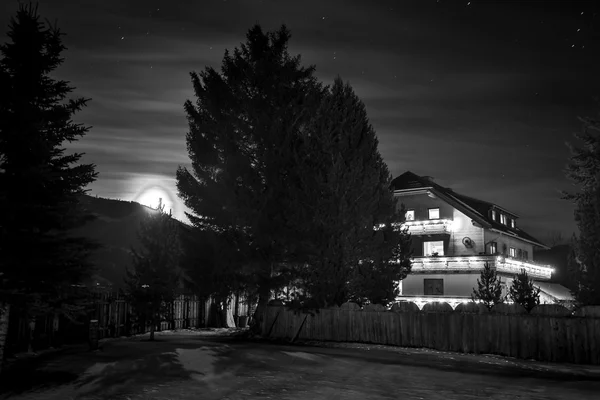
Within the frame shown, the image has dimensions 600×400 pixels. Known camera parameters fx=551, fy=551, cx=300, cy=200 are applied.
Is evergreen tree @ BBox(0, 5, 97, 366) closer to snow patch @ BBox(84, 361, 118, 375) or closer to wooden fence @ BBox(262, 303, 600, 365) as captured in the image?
snow patch @ BBox(84, 361, 118, 375)

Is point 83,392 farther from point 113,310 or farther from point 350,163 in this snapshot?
point 350,163

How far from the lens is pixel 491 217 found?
4778 cm

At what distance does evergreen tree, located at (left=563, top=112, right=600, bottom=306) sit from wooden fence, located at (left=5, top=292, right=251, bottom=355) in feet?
67.5

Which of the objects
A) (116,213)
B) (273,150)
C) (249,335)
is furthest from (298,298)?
(116,213)

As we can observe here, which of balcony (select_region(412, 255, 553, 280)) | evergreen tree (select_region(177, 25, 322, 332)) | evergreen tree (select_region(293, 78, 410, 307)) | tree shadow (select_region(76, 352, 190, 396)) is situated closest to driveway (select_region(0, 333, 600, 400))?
tree shadow (select_region(76, 352, 190, 396))

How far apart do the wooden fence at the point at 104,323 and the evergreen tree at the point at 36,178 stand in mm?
1944

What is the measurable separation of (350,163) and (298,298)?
636 cm

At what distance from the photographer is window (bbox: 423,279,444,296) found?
43344 mm

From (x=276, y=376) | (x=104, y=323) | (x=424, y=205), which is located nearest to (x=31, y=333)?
(x=104, y=323)

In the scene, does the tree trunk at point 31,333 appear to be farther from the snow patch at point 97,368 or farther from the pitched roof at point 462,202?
the pitched roof at point 462,202

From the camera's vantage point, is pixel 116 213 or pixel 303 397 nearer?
pixel 303 397

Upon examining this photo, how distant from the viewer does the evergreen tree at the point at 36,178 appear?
43.6ft

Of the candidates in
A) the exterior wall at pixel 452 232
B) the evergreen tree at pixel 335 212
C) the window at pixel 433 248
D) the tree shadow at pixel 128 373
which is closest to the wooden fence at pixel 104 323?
the tree shadow at pixel 128 373

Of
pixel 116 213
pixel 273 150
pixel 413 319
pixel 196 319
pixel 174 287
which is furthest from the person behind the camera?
pixel 116 213
